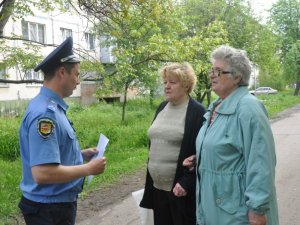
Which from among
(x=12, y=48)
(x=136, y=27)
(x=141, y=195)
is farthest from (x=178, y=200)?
(x=136, y=27)

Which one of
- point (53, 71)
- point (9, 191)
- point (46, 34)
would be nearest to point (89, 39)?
point (46, 34)

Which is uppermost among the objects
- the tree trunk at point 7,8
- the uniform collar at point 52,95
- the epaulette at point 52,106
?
the tree trunk at point 7,8

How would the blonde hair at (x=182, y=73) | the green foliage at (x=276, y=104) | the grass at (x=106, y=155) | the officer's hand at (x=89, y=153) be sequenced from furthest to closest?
1. the green foliage at (x=276, y=104)
2. the grass at (x=106, y=155)
3. the blonde hair at (x=182, y=73)
4. the officer's hand at (x=89, y=153)

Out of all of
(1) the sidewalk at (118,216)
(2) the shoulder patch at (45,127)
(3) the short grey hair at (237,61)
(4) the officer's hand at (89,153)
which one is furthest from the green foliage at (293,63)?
(2) the shoulder patch at (45,127)

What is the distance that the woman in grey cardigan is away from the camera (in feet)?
11.2

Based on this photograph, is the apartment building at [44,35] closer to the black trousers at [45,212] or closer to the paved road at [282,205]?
the paved road at [282,205]

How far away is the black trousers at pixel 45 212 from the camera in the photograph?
254 cm

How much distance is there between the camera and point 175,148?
3471 millimetres

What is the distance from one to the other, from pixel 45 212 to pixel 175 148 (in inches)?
52.3

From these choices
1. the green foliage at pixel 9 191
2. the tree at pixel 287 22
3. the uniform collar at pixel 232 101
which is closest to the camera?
the uniform collar at pixel 232 101

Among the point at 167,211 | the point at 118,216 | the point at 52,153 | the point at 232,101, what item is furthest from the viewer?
the point at 118,216

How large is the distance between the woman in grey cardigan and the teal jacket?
512mm

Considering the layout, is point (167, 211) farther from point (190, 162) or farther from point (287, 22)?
point (287, 22)

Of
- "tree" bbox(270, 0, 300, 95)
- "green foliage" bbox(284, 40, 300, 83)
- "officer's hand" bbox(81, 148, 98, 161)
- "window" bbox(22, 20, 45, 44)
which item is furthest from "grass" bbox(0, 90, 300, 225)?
"tree" bbox(270, 0, 300, 95)
